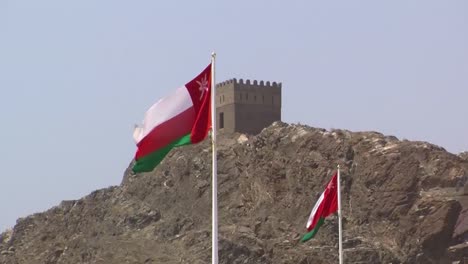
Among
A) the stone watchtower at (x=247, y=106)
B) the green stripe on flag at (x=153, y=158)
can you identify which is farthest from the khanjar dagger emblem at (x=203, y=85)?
the stone watchtower at (x=247, y=106)

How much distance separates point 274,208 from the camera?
260 ft

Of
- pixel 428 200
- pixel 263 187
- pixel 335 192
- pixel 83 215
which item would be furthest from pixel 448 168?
pixel 335 192

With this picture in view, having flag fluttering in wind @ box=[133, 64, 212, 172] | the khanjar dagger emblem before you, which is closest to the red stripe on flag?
flag fluttering in wind @ box=[133, 64, 212, 172]

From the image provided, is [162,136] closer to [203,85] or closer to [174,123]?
[174,123]

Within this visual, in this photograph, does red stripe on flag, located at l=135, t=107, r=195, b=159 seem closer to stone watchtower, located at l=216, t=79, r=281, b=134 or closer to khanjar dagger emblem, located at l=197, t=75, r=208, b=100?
khanjar dagger emblem, located at l=197, t=75, r=208, b=100

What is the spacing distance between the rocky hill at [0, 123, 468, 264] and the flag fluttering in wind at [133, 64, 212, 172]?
5273 centimetres

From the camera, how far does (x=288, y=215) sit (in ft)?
256

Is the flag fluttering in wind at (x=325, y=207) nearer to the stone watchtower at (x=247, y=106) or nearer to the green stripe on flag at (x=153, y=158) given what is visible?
the green stripe on flag at (x=153, y=158)

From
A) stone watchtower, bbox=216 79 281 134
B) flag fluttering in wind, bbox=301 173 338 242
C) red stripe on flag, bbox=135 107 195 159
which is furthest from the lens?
stone watchtower, bbox=216 79 281 134

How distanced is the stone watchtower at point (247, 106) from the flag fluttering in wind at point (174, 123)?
73.9 metres

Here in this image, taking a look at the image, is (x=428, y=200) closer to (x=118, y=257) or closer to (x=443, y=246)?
(x=443, y=246)

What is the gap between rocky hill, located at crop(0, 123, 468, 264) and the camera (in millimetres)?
72125

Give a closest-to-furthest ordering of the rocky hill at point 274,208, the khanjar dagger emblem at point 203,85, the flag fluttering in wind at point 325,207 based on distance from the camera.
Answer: the khanjar dagger emblem at point 203,85 < the flag fluttering in wind at point 325,207 < the rocky hill at point 274,208

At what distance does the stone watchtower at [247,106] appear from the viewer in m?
94.6
